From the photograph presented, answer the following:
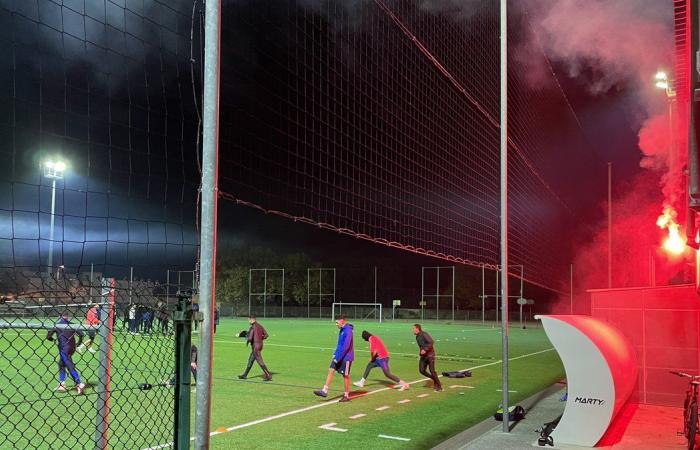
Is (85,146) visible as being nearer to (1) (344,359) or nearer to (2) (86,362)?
(2) (86,362)

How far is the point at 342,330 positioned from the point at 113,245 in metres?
6.63

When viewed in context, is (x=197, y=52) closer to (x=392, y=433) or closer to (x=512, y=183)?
(x=392, y=433)

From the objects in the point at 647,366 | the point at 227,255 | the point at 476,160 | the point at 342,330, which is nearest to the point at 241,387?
the point at 342,330

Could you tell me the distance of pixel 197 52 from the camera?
9422 mm

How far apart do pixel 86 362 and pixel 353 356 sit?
16.4 ft

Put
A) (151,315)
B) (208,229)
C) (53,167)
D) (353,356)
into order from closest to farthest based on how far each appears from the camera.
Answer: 1. (208,229)
2. (151,315)
3. (53,167)
4. (353,356)

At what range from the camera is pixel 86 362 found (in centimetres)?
962

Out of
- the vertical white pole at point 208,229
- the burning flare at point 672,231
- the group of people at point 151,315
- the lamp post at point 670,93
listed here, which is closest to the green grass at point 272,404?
the group of people at point 151,315

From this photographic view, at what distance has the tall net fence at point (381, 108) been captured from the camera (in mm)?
12664

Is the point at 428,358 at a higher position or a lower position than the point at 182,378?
lower

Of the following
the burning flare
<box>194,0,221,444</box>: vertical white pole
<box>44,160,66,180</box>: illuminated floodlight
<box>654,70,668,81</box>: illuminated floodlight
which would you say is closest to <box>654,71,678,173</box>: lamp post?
<box>654,70,668,81</box>: illuminated floodlight

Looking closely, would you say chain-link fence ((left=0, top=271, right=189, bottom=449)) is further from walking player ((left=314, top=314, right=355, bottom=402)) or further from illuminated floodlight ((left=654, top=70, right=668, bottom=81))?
illuminated floodlight ((left=654, top=70, right=668, bottom=81))

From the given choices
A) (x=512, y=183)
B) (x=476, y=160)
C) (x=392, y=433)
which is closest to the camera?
(x=392, y=433)

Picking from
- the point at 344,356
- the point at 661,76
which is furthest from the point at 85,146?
the point at 661,76
